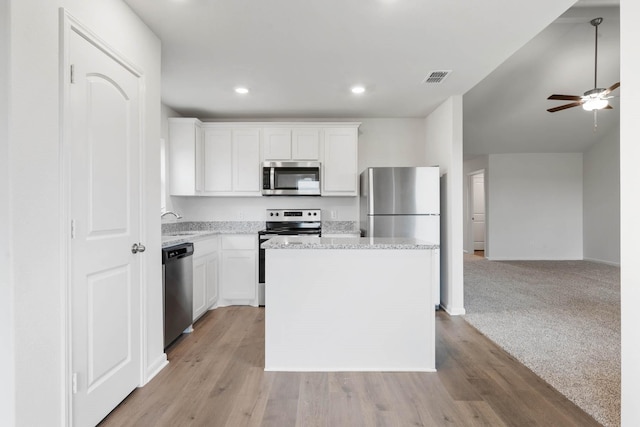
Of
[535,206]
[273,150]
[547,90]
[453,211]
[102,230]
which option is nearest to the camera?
[102,230]

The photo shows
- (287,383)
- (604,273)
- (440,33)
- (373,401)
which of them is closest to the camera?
(373,401)

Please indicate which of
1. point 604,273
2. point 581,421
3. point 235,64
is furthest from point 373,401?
point 604,273

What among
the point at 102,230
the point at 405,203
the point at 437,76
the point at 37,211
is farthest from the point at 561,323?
the point at 37,211

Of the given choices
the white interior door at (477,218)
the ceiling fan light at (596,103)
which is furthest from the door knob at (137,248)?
the white interior door at (477,218)

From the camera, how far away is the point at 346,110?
4.50 meters

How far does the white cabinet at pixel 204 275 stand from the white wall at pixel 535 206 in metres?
6.26

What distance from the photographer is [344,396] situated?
2178 mm

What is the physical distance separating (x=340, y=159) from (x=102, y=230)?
307 centimetres

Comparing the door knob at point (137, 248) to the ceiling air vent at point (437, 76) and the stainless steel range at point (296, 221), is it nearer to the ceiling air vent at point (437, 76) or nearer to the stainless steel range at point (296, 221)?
the stainless steel range at point (296, 221)

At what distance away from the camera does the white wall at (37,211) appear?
138cm

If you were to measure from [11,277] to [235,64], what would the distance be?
7.72 ft

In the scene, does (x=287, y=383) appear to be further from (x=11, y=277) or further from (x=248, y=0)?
(x=248, y=0)

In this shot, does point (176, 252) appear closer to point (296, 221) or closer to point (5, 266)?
point (5, 266)

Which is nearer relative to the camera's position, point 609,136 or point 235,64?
point 235,64
